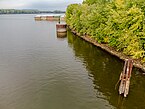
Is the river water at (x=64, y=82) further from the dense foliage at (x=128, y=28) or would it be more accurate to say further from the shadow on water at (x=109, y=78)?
the dense foliage at (x=128, y=28)

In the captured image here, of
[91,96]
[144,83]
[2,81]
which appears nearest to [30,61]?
[2,81]

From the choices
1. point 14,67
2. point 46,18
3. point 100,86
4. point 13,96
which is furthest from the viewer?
point 46,18

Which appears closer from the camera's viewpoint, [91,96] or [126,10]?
[91,96]

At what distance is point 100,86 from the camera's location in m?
30.5

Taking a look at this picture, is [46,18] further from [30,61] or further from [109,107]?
[109,107]

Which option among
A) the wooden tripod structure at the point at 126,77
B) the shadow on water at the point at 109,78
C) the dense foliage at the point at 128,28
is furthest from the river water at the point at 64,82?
the dense foliage at the point at 128,28

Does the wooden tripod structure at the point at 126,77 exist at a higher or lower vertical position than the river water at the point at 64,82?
higher

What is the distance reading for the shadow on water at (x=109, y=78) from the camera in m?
25.9

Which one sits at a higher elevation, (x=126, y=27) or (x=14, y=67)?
(x=126, y=27)

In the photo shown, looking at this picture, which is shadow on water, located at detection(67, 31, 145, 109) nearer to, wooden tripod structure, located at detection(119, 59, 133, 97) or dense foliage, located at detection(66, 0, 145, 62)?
wooden tripod structure, located at detection(119, 59, 133, 97)

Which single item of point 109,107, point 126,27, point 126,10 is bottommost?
point 109,107

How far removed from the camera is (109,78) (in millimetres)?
33906

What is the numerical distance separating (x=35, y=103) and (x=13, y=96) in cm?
361

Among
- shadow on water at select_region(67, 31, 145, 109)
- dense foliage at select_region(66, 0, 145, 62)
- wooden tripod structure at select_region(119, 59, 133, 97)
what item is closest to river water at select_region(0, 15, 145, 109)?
shadow on water at select_region(67, 31, 145, 109)
